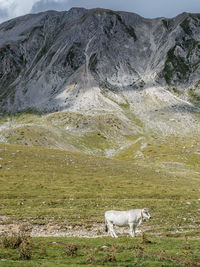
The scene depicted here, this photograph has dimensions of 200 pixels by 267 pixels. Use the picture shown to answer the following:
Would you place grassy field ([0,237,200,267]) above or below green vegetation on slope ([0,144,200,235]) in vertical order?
above

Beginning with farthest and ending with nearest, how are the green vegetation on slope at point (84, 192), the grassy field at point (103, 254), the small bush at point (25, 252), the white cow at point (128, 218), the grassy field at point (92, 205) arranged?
the green vegetation on slope at point (84, 192), the white cow at point (128, 218), the grassy field at point (92, 205), the small bush at point (25, 252), the grassy field at point (103, 254)

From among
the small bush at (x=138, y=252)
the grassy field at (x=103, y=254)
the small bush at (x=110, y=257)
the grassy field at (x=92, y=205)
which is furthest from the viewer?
the grassy field at (x=92, y=205)

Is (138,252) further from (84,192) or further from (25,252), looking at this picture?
(84,192)

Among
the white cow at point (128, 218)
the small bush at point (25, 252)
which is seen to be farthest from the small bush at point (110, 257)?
the white cow at point (128, 218)

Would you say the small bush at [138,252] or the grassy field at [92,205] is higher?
the small bush at [138,252]

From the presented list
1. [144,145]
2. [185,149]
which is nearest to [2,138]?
[144,145]

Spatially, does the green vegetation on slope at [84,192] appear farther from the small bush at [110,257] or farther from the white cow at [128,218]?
the small bush at [110,257]

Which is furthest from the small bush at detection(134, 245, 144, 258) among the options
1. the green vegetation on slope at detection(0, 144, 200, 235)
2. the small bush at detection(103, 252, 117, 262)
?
the green vegetation on slope at detection(0, 144, 200, 235)

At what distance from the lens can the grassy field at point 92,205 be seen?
54.0 ft

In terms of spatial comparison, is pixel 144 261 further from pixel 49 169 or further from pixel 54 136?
pixel 54 136

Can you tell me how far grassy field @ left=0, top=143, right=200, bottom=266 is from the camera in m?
16.5

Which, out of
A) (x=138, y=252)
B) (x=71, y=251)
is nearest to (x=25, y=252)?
Answer: (x=71, y=251)

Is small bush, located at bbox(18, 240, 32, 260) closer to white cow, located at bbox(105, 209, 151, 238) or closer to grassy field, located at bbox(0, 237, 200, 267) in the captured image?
grassy field, located at bbox(0, 237, 200, 267)

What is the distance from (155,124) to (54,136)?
86.5 m
